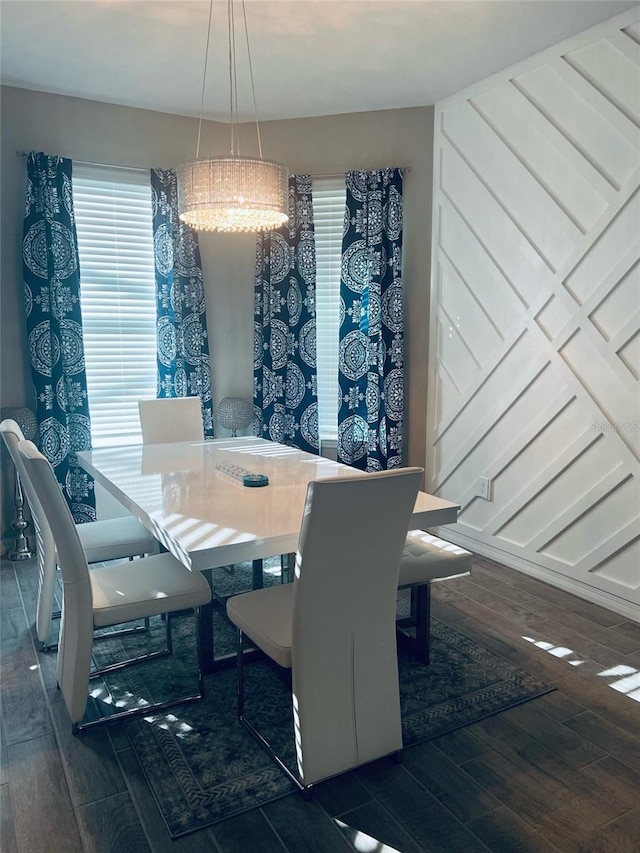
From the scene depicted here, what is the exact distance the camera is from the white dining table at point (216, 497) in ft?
6.56

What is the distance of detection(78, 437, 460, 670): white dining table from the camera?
6.56 ft

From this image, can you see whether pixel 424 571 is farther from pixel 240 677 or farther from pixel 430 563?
pixel 240 677

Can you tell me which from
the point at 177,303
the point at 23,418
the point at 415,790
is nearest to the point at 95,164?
the point at 177,303

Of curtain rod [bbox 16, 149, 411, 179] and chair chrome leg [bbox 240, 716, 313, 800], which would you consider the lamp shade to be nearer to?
curtain rod [bbox 16, 149, 411, 179]

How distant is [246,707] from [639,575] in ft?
6.43

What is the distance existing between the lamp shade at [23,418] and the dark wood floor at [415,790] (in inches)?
61.5

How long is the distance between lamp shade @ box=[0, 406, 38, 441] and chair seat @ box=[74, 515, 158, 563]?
1057 millimetres

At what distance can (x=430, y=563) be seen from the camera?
2521 millimetres

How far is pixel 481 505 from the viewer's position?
13.3 ft

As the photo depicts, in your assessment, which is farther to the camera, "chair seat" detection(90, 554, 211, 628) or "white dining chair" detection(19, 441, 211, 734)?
"chair seat" detection(90, 554, 211, 628)

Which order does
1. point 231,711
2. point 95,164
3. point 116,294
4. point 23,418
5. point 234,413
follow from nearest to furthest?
1. point 231,711
2. point 23,418
3. point 95,164
4. point 116,294
5. point 234,413

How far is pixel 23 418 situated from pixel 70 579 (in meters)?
1.99

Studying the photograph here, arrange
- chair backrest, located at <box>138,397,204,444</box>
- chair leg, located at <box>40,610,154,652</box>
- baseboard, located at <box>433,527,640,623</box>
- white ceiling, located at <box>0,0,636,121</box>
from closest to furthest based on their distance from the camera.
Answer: chair leg, located at <box>40,610,154,652</box>
white ceiling, located at <box>0,0,636,121</box>
baseboard, located at <box>433,527,640,623</box>
chair backrest, located at <box>138,397,204,444</box>

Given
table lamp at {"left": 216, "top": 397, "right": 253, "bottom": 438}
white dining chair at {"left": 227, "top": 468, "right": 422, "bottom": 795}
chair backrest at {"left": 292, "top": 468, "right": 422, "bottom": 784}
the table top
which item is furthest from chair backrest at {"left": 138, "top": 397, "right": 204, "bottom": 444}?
chair backrest at {"left": 292, "top": 468, "right": 422, "bottom": 784}
